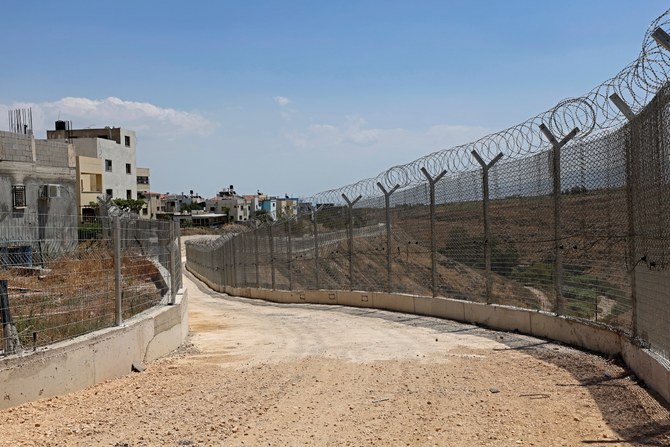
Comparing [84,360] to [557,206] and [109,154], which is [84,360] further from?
[109,154]

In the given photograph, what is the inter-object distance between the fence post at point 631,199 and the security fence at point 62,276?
17.8 ft

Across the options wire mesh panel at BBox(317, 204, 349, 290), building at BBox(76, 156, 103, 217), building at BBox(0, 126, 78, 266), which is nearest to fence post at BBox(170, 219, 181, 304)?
wire mesh panel at BBox(317, 204, 349, 290)

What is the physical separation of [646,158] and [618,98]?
102 centimetres

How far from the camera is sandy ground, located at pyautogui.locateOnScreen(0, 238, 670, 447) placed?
5523 millimetres

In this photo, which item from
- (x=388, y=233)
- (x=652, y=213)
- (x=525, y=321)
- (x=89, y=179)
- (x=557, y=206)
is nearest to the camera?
(x=652, y=213)

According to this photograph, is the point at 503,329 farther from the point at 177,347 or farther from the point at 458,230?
the point at 177,347

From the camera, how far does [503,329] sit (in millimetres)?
11516

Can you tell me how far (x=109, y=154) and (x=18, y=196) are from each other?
137 feet

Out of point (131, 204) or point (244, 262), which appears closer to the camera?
point (244, 262)

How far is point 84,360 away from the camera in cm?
747

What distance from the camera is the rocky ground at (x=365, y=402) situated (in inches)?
217

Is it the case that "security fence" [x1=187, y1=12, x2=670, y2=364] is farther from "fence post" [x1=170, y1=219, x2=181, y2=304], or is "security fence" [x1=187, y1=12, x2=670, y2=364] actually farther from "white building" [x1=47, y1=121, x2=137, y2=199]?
"white building" [x1=47, y1=121, x2=137, y2=199]

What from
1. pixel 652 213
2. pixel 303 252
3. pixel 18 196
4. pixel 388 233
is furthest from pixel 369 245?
pixel 18 196

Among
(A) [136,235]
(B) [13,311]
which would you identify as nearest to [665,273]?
(B) [13,311]
